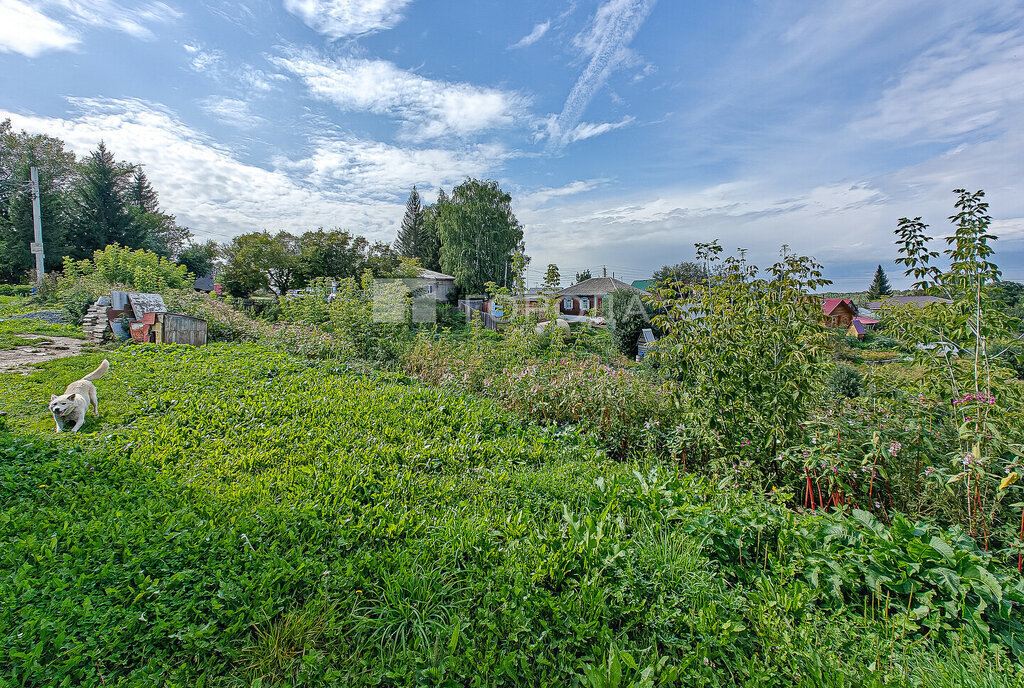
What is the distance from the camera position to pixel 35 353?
5750mm

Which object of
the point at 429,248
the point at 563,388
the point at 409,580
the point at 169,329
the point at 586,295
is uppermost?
the point at 429,248

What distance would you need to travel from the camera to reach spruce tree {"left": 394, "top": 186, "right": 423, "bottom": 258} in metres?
36.4

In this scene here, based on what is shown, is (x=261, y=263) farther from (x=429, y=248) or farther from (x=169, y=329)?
(x=429, y=248)

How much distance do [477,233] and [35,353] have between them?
70.7 ft

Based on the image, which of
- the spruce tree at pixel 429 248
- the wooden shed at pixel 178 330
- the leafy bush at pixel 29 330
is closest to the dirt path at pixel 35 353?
the leafy bush at pixel 29 330

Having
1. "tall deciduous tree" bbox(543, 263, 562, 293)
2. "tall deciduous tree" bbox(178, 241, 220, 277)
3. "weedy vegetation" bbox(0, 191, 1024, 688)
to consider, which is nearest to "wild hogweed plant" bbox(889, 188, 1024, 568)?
"weedy vegetation" bbox(0, 191, 1024, 688)

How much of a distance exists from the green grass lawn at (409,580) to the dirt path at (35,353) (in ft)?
10.5

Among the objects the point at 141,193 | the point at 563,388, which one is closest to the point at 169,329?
the point at 563,388

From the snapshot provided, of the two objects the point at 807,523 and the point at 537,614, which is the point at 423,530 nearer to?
the point at 537,614

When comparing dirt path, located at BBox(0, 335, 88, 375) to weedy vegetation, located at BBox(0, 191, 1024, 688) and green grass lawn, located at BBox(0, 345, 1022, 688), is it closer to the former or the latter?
weedy vegetation, located at BBox(0, 191, 1024, 688)

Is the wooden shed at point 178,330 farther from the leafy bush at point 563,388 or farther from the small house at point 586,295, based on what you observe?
the small house at point 586,295

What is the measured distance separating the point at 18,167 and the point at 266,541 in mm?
38747

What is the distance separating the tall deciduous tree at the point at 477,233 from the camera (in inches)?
1004

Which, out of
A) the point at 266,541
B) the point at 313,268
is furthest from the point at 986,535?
the point at 313,268
